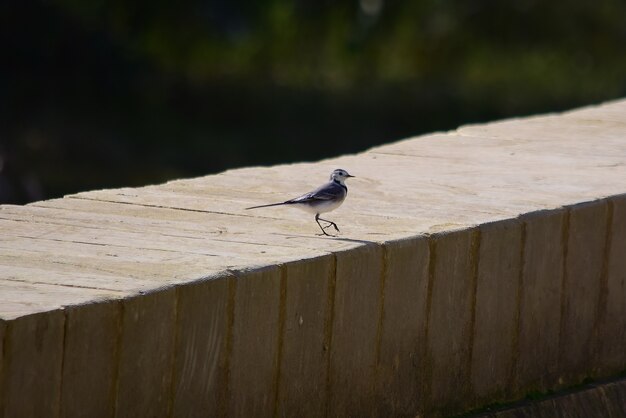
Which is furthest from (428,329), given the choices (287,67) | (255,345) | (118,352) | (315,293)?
(287,67)

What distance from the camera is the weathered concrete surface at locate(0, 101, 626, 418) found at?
13.8ft

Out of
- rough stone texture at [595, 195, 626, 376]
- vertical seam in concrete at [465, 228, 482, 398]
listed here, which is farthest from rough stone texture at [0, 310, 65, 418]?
rough stone texture at [595, 195, 626, 376]

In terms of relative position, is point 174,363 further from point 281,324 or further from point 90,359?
point 281,324

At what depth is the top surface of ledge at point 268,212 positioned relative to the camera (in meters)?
4.57

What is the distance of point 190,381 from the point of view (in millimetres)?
4426

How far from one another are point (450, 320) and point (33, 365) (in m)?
1.82

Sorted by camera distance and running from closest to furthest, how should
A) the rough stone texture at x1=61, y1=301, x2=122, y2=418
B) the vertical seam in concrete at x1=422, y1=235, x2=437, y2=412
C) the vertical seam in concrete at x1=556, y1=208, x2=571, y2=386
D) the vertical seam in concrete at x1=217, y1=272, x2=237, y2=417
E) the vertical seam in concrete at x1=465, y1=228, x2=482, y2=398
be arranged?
the rough stone texture at x1=61, y1=301, x2=122, y2=418
the vertical seam in concrete at x1=217, y1=272, x2=237, y2=417
the vertical seam in concrete at x1=422, y1=235, x2=437, y2=412
the vertical seam in concrete at x1=465, y1=228, x2=482, y2=398
the vertical seam in concrete at x1=556, y1=208, x2=571, y2=386

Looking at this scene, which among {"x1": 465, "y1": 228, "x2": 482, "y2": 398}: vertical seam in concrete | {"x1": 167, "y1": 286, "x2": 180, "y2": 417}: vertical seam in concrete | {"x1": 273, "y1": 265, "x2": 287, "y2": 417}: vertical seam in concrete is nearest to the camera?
{"x1": 167, "y1": 286, "x2": 180, "y2": 417}: vertical seam in concrete

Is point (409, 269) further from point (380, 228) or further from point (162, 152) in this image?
point (162, 152)

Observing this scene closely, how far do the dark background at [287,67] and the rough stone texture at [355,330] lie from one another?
1596 centimetres

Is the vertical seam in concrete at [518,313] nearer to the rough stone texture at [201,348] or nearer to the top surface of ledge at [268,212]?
the top surface of ledge at [268,212]

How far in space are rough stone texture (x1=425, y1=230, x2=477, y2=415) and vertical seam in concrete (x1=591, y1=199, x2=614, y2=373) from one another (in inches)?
30.5

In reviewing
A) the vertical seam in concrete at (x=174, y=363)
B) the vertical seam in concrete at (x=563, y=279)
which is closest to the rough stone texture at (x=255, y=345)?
the vertical seam in concrete at (x=174, y=363)

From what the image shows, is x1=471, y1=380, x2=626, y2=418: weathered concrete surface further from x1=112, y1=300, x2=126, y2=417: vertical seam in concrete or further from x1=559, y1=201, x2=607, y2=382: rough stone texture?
x1=112, y1=300, x2=126, y2=417: vertical seam in concrete
